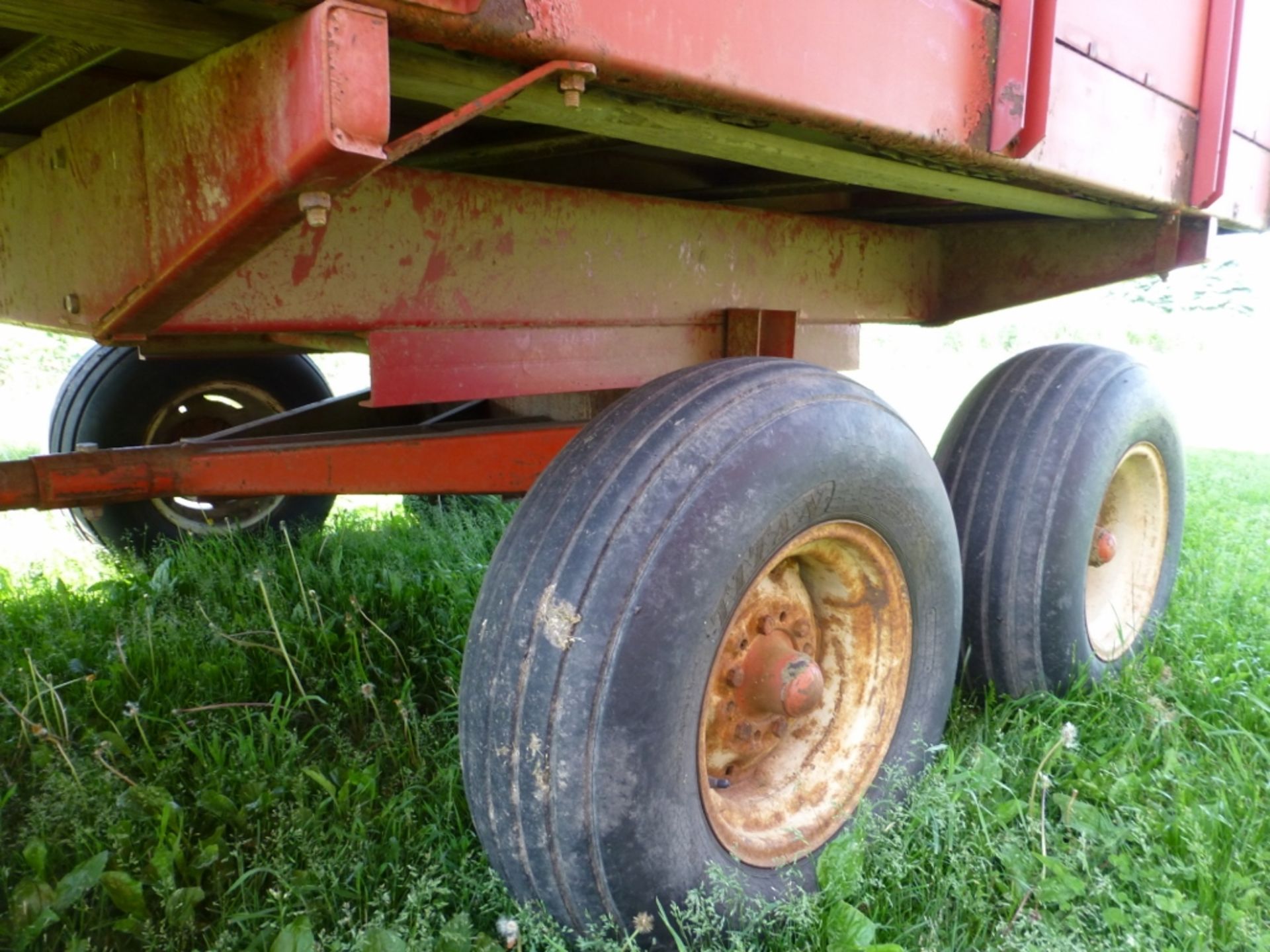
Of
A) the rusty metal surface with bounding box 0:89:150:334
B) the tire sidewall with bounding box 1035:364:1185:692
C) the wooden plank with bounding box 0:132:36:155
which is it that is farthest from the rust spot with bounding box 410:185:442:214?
the tire sidewall with bounding box 1035:364:1185:692

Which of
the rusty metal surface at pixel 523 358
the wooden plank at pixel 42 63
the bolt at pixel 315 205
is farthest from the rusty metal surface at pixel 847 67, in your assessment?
the rusty metal surface at pixel 523 358

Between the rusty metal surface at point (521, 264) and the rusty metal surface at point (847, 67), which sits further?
the rusty metal surface at point (521, 264)

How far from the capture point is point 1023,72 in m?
1.56

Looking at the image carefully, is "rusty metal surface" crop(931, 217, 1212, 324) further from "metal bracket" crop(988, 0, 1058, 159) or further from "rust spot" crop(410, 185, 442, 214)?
"rust spot" crop(410, 185, 442, 214)

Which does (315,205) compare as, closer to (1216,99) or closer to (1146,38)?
(1146,38)

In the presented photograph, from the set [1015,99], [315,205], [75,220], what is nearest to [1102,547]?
[1015,99]

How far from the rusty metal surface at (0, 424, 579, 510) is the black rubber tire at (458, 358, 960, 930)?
57cm

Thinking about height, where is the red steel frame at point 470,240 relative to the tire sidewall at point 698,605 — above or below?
above

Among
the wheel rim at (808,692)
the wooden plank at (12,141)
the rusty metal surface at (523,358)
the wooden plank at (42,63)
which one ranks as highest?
the wooden plank at (42,63)

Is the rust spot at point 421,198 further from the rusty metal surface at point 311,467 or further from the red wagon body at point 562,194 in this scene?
the rusty metal surface at point 311,467

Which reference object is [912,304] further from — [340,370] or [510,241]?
[340,370]

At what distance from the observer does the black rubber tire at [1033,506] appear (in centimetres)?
224

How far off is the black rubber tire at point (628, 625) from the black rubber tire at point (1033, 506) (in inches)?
31.8

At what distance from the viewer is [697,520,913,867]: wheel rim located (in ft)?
5.49
